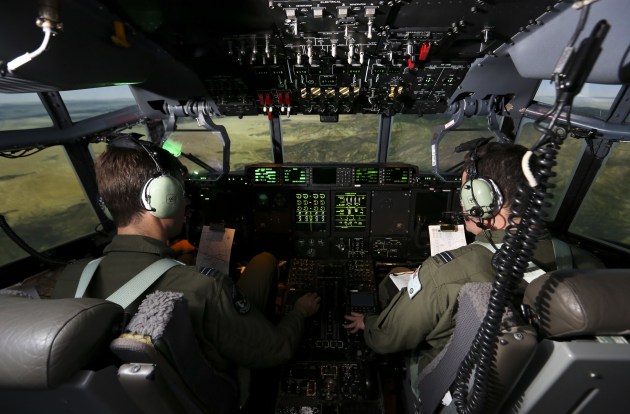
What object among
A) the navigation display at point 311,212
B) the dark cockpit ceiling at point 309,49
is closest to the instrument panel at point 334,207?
the navigation display at point 311,212

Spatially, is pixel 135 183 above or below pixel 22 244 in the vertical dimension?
above

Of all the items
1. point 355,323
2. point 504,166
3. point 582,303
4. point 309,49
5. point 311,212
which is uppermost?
point 309,49

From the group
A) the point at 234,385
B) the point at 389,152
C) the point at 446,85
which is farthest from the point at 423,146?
the point at 234,385

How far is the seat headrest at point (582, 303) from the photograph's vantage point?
0.70 m

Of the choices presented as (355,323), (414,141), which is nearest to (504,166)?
(355,323)

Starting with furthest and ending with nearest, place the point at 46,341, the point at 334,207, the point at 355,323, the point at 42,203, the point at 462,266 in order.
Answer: the point at 42,203 < the point at 334,207 < the point at 355,323 < the point at 462,266 < the point at 46,341

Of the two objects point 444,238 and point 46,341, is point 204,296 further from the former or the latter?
point 444,238

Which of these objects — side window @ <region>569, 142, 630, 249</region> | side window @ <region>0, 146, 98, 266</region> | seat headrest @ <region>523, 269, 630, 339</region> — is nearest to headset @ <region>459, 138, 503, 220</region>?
seat headrest @ <region>523, 269, 630, 339</region>

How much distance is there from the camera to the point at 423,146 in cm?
1179

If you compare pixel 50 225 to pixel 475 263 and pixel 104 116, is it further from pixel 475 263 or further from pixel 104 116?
pixel 475 263

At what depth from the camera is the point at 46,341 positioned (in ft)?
2.01

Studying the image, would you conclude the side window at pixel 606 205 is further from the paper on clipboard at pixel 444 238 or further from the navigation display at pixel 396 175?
the navigation display at pixel 396 175

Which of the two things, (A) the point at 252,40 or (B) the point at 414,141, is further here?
(B) the point at 414,141

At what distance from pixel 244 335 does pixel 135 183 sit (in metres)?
0.69
